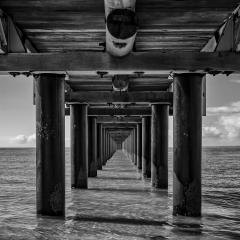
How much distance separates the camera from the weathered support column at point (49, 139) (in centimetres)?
920

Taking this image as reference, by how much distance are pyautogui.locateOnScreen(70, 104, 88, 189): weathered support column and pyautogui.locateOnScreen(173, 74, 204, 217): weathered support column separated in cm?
637

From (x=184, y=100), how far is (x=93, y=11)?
11.0ft

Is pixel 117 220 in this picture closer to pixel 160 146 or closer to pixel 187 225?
pixel 187 225

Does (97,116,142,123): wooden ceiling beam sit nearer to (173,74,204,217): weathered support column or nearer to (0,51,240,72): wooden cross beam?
(173,74,204,217): weathered support column

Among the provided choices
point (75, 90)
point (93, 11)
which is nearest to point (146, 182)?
point (75, 90)

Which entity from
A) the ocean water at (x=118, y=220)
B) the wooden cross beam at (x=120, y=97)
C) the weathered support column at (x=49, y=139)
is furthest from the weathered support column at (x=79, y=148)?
the weathered support column at (x=49, y=139)

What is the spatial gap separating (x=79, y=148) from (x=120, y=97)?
2.45 meters

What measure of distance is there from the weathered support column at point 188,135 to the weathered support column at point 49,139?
101 inches

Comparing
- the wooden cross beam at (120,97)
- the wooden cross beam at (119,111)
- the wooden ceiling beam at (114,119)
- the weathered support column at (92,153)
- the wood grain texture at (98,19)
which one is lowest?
the weathered support column at (92,153)

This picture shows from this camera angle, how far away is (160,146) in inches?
599

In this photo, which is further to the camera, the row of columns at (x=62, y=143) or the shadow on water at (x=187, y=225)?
the row of columns at (x=62, y=143)

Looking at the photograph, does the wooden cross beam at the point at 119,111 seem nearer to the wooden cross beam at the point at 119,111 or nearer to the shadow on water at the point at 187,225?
the wooden cross beam at the point at 119,111

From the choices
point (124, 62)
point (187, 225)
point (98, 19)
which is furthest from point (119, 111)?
point (98, 19)

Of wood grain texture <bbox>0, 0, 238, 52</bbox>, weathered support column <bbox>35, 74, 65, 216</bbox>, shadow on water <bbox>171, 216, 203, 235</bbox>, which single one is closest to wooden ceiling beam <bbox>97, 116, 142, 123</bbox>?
weathered support column <bbox>35, 74, 65, 216</bbox>
